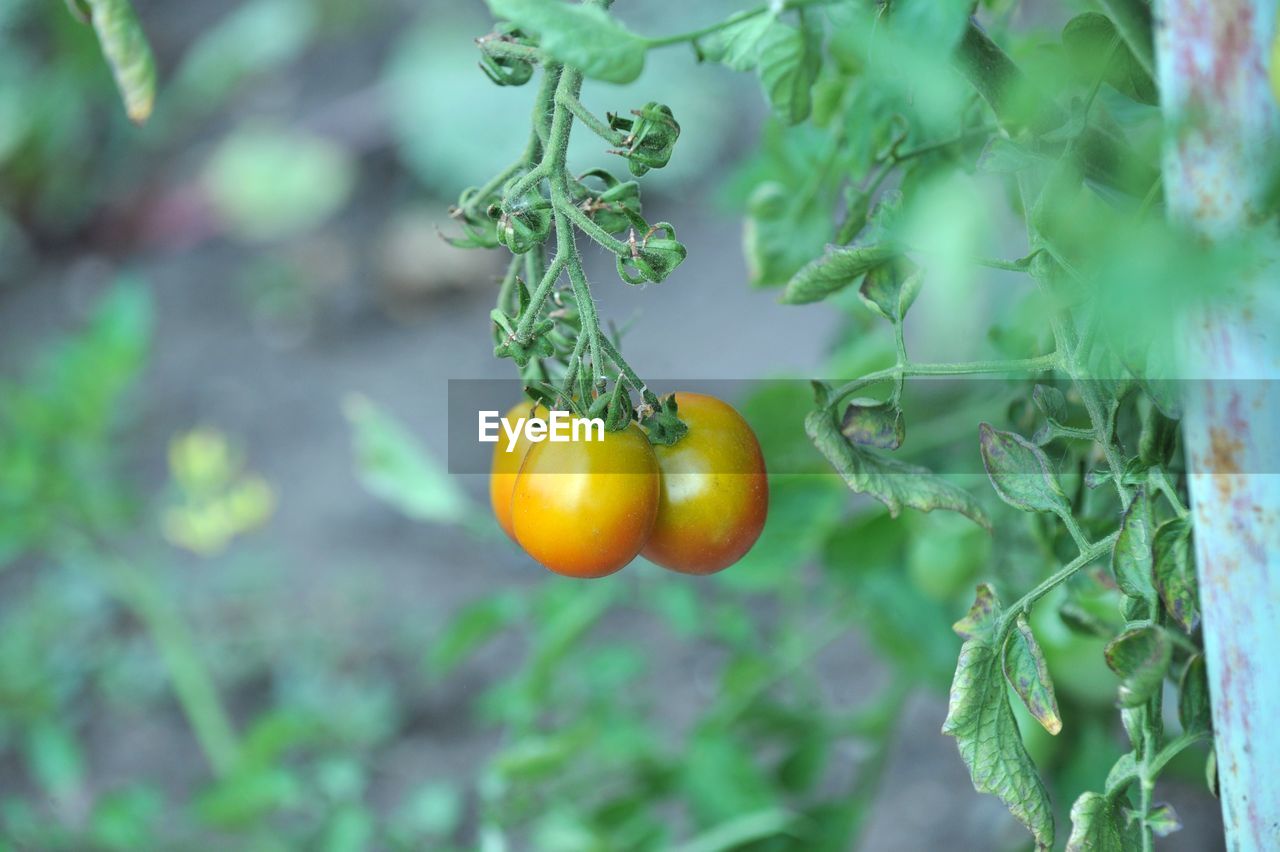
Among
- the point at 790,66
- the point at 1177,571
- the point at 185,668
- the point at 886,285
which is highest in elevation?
the point at 790,66

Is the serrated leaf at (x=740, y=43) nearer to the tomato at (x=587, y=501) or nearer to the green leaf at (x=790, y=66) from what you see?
the green leaf at (x=790, y=66)

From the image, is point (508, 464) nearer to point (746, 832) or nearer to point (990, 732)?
point (990, 732)

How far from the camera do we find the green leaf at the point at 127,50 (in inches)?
22.1

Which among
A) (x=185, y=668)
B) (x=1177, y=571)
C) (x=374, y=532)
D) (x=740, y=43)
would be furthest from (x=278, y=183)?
(x=1177, y=571)

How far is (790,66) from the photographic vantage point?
56cm

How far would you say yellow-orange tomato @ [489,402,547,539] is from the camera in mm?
590

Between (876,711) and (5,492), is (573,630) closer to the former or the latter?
(876,711)

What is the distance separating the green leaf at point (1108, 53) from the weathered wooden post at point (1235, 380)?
0.31 ft

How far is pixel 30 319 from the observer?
2.58 meters

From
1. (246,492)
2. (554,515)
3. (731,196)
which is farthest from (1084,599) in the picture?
(246,492)

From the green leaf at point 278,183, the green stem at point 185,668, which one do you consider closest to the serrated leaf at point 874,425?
the green stem at point 185,668

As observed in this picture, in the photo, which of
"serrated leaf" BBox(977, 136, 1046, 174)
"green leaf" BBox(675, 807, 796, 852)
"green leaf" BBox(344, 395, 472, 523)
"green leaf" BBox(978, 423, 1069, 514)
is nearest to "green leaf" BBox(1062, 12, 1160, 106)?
"serrated leaf" BBox(977, 136, 1046, 174)

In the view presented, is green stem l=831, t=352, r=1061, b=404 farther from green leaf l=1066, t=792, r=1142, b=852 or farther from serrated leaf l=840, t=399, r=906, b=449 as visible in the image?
green leaf l=1066, t=792, r=1142, b=852

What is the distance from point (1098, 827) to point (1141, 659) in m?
0.09
